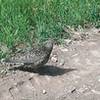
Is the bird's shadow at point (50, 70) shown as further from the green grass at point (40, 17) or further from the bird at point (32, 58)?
the green grass at point (40, 17)

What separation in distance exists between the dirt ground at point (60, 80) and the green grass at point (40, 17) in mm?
444

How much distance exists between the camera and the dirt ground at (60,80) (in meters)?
6.07

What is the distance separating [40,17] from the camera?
24.8ft

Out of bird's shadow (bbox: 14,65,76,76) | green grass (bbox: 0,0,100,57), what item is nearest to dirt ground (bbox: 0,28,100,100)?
bird's shadow (bbox: 14,65,76,76)

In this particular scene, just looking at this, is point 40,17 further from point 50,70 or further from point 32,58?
point 32,58

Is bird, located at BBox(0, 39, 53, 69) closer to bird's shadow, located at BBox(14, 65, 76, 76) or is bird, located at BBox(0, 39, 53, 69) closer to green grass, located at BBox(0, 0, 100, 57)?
bird's shadow, located at BBox(14, 65, 76, 76)

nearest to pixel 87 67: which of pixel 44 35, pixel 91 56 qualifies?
pixel 91 56

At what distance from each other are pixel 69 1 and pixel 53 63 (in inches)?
67.7

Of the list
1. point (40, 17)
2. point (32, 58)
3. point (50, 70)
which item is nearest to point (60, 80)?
point (50, 70)

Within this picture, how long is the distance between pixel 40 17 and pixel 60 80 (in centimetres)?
154

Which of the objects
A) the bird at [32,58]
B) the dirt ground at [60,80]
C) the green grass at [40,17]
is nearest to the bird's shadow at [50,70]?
the dirt ground at [60,80]

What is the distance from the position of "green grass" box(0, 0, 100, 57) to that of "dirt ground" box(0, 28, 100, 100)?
1.46 ft

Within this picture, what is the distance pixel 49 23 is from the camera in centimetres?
Result: 755

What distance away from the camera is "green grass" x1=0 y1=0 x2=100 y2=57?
710cm
